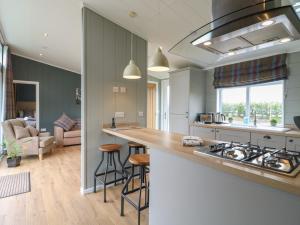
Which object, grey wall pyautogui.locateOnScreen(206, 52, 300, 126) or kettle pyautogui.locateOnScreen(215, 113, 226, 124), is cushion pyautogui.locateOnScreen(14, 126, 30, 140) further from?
grey wall pyautogui.locateOnScreen(206, 52, 300, 126)

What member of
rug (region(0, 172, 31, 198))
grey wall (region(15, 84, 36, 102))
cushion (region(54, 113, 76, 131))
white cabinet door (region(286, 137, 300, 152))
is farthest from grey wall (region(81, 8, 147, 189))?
grey wall (region(15, 84, 36, 102))

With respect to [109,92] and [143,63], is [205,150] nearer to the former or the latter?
[109,92]

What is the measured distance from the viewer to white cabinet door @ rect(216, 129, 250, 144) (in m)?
3.30

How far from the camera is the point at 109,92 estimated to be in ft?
10.2

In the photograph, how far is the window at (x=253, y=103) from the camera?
11.4ft

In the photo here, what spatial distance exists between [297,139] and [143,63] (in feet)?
9.32

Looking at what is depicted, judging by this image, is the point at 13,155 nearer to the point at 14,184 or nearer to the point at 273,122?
the point at 14,184

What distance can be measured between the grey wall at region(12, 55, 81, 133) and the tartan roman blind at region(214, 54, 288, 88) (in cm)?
533

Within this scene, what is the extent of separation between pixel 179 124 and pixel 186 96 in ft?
2.53

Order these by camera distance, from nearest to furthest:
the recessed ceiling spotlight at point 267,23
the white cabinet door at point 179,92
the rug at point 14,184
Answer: the recessed ceiling spotlight at point 267,23 → the rug at point 14,184 → the white cabinet door at point 179,92

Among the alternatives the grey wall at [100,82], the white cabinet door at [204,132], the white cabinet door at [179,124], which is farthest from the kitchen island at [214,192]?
the white cabinet door at [179,124]

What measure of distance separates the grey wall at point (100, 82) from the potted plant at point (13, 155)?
7.10 feet

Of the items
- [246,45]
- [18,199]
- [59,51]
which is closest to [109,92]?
[18,199]

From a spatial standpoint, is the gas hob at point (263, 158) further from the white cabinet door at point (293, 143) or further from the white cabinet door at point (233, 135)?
the white cabinet door at point (233, 135)
